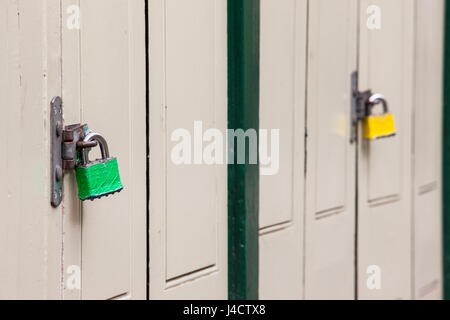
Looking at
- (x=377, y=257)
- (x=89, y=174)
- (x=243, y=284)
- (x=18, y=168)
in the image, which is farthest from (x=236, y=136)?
(x=377, y=257)

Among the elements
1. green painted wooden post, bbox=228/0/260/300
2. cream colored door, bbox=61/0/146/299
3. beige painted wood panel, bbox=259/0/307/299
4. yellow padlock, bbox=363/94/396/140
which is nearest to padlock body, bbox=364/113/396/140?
yellow padlock, bbox=363/94/396/140

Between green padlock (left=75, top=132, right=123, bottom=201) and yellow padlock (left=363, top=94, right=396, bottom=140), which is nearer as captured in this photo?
green padlock (left=75, top=132, right=123, bottom=201)

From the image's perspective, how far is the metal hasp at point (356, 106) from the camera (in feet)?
7.75

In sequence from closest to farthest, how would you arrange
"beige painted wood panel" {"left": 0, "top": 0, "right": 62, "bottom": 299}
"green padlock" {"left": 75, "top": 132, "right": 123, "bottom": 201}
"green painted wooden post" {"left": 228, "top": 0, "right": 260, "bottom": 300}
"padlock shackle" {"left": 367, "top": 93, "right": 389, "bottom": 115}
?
"beige painted wood panel" {"left": 0, "top": 0, "right": 62, "bottom": 299}, "green padlock" {"left": 75, "top": 132, "right": 123, "bottom": 201}, "green painted wooden post" {"left": 228, "top": 0, "right": 260, "bottom": 300}, "padlock shackle" {"left": 367, "top": 93, "right": 389, "bottom": 115}

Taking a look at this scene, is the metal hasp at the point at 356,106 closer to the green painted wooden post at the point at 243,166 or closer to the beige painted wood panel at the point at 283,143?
the beige painted wood panel at the point at 283,143

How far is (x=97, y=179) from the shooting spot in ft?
4.19

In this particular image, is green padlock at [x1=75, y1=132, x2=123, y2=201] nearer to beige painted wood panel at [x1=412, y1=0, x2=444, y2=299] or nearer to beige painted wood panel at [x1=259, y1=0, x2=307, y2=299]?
beige painted wood panel at [x1=259, y1=0, x2=307, y2=299]

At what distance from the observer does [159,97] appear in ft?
5.18

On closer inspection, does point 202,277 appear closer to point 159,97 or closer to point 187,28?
point 159,97

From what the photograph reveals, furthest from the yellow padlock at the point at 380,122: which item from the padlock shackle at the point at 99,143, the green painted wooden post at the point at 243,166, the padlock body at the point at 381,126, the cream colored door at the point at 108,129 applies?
the padlock shackle at the point at 99,143

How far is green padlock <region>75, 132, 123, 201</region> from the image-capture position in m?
1.27

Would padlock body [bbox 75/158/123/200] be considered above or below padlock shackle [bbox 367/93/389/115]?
below

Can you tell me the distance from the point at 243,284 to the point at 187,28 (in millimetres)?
713

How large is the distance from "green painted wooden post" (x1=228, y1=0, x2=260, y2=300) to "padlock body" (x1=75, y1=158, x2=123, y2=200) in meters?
0.59
